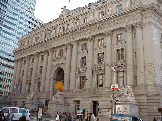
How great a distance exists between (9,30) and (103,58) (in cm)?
7301

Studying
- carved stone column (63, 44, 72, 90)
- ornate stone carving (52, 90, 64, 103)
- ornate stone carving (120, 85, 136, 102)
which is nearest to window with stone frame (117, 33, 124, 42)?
ornate stone carving (120, 85, 136, 102)

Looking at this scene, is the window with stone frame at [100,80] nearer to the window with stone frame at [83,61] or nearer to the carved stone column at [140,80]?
the window with stone frame at [83,61]

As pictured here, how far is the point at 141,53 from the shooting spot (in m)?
33.0

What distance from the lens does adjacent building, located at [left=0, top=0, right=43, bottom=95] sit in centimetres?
9356

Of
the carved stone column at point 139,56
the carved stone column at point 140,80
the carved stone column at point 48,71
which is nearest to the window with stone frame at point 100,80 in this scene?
the carved stone column at point 140,80

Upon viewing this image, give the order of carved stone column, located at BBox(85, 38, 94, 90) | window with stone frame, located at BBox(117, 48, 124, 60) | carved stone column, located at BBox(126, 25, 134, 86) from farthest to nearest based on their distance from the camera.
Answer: carved stone column, located at BBox(85, 38, 94, 90) → window with stone frame, located at BBox(117, 48, 124, 60) → carved stone column, located at BBox(126, 25, 134, 86)

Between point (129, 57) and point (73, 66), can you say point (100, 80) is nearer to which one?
point (73, 66)

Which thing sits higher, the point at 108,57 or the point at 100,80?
the point at 108,57

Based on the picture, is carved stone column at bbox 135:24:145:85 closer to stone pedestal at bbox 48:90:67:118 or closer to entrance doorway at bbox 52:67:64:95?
stone pedestal at bbox 48:90:67:118

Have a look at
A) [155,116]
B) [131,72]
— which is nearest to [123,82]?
[131,72]

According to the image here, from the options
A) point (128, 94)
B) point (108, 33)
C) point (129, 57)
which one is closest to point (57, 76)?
point (108, 33)

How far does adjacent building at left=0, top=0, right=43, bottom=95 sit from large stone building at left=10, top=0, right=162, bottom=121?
46465 millimetres

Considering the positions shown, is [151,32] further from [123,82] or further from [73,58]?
[73,58]

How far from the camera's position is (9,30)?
96.8 m
